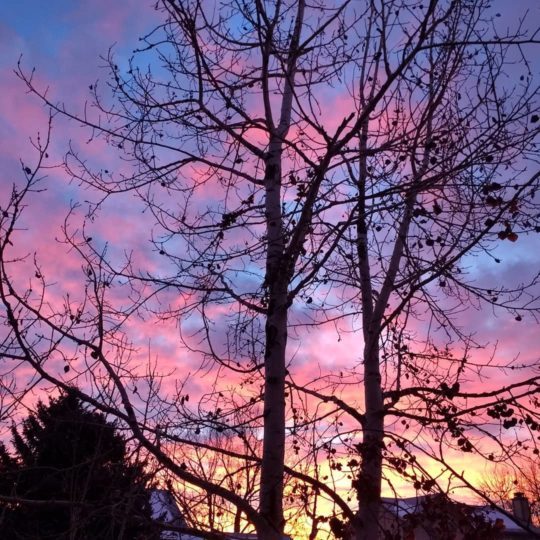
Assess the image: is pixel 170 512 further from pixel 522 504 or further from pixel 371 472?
pixel 522 504

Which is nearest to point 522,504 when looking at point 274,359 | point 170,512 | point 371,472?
point 170,512

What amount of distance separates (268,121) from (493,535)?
3.67 m

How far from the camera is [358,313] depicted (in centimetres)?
724

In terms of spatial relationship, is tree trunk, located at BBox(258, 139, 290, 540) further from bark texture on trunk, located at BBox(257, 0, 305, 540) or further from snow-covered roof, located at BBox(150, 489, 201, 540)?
snow-covered roof, located at BBox(150, 489, 201, 540)

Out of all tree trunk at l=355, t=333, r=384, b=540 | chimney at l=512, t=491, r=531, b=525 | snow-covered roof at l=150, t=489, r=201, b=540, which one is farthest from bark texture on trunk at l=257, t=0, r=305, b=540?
chimney at l=512, t=491, r=531, b=525

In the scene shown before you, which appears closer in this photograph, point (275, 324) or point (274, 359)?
point (274, 359)

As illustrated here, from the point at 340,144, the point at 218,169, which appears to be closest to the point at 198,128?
the point at 218,169

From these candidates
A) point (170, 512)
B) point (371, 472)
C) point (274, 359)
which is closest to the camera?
point (274, 359)

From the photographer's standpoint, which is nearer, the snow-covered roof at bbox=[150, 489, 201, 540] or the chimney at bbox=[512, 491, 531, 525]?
the chimney at bbox=[512, 491, 531, 525]

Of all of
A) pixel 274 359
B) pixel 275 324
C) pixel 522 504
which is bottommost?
pixel 274 359

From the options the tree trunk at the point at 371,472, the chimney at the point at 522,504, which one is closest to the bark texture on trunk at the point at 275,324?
the tree trunk at the point at 371,472

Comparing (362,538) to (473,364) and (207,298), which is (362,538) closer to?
(473,364)

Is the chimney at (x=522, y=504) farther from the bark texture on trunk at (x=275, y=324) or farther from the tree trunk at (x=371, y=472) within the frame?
the bark texture on trunk at (x=275, y=324)

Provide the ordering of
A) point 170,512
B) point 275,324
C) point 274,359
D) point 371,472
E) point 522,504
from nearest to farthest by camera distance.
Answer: point 274,359 → point 275,324 → point 371,472 → point 170,512 → point 522,504
